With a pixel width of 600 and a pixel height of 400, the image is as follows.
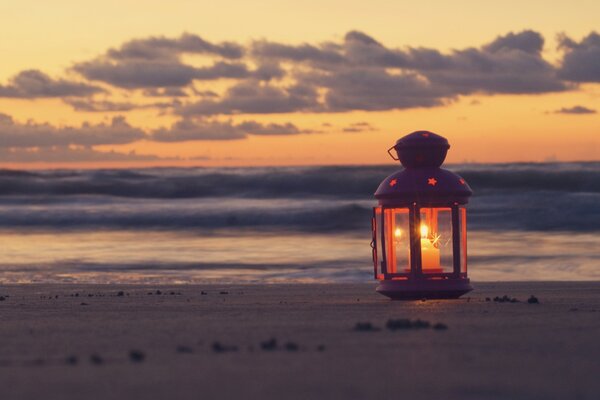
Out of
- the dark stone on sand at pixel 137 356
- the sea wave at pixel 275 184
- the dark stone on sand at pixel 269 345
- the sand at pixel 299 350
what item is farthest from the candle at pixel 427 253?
the sea wave at pixel 275 184

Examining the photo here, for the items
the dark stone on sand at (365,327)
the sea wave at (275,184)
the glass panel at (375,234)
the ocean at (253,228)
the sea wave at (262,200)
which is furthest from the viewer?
the sea wave at (275,184)

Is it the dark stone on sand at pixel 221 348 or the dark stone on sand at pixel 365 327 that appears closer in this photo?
the dark stone on sand at pixel 221 348

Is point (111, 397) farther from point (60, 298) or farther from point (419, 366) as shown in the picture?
point (60, 298)

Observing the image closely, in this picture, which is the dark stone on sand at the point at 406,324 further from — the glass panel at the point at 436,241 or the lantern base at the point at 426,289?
the glass panel at the point at 436,241

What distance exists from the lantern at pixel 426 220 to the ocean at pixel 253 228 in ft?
15.8

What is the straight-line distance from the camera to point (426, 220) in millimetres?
10047

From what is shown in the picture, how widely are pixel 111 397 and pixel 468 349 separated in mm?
2242

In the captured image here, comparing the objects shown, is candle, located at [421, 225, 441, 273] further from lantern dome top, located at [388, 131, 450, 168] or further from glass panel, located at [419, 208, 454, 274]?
lantern dome top, located at [388, 131, 450, 168]

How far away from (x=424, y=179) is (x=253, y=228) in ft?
66.9

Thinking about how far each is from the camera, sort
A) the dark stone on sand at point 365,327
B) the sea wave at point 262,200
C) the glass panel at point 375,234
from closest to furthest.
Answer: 1. the dark stone on sand at point 365,327
2. the glass panel at point 375,234
3. the sea wave at point 262,200

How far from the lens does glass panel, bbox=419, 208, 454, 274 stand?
1002 cm

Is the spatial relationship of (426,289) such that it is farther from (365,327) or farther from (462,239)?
(365,327)

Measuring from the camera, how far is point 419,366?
552 centimetres

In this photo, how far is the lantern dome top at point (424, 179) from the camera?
9891 millimetres
